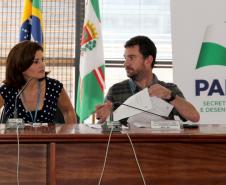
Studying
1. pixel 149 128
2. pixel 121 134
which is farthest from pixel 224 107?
pixel 121 134

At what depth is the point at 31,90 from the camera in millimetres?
2865

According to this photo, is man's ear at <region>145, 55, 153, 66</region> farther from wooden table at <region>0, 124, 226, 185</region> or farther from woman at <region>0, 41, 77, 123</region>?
wooden table at <region>0, 124, 226, 185</region>

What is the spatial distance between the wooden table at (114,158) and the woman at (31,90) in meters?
0.83

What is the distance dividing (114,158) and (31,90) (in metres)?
1.11

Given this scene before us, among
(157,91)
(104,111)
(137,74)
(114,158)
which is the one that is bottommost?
(114,158)

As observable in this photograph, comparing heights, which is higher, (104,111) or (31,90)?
(31,90)

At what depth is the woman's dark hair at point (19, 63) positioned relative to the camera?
9.24 feet

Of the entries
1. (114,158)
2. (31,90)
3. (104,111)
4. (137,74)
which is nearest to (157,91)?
(104,111)

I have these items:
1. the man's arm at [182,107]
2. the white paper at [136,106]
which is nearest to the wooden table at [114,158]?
the white paper at [136,106]

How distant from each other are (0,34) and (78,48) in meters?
0.73

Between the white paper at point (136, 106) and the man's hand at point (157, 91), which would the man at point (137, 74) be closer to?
the man's hand at point (157, 91)

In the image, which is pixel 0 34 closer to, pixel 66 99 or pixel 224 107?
pixel 66 99

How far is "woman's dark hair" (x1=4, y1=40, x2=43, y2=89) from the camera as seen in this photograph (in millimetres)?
2816

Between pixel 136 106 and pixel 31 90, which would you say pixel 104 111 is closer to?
pixel 136 106
